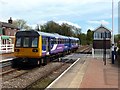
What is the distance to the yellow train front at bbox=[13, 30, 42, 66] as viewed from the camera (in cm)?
2031

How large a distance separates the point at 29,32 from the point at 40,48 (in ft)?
4.81

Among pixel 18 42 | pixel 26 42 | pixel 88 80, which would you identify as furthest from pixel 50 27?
pixel 88 80

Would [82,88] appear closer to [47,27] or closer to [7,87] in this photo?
[7,87]

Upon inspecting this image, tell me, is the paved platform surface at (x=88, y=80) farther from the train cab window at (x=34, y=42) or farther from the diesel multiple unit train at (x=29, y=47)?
the train cab window at (x=34, y=42)

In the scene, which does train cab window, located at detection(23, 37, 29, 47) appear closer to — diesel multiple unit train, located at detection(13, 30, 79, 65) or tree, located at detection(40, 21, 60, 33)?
diesel multiple unit train, located at detection(13, 30, 79, 65)

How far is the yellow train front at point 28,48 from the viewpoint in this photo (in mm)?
20312

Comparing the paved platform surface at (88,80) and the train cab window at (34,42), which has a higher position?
the train cab window at (34,42)

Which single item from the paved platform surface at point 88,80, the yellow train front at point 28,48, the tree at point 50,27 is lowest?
the paved platform surface at point 88,80

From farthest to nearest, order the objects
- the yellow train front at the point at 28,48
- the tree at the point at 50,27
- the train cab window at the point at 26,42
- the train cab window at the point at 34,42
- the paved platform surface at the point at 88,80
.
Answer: the tree at the point at 50,27 < the train cab window at the point at 26,42 < the train cab window at the point at 34,42 < the yellow train front at the point at 28,48 < the paved platform surface at the point at 88,80

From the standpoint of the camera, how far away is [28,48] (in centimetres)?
2050

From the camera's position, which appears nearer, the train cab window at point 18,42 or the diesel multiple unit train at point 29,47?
the diesel multiple unit train at point 29,47

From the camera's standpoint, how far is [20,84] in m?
13.0

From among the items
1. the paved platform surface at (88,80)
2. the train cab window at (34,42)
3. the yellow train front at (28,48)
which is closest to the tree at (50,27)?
the yellow train front at (28,48)

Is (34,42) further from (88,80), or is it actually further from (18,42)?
(88,80)
